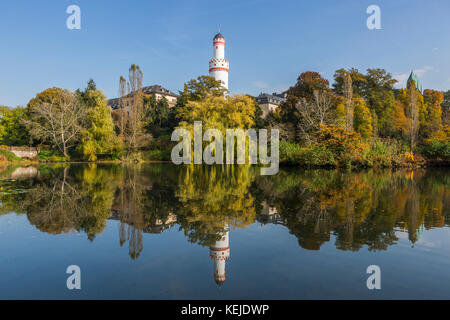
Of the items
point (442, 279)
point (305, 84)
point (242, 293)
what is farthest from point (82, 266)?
point (305, 84)

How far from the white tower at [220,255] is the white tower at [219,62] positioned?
35.7 metres

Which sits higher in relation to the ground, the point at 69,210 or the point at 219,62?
the point at 219,62

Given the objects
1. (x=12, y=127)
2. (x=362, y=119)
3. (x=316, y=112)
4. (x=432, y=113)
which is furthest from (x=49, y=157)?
(x=432, y=113)

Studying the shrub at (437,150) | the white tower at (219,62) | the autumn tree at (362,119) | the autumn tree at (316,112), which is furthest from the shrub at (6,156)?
the shrub at (437,150)

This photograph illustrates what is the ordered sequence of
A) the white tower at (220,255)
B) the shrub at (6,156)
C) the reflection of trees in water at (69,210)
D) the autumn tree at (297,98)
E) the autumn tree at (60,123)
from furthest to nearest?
the autumn tree at (60,123) → the autumn tree at (297,98) → the shrub at (6,156) → the reflection of trees in water at (69,210) → the white tower at (220,255)

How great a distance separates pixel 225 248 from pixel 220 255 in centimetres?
26

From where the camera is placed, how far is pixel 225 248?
12.7 ft

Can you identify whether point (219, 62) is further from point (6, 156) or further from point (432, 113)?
point (432, 113)

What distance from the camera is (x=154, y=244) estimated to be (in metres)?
4.11

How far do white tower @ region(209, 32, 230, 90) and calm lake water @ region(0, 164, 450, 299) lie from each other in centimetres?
3292

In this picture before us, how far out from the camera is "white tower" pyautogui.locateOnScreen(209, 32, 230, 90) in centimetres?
3791

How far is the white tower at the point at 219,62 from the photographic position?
124ft

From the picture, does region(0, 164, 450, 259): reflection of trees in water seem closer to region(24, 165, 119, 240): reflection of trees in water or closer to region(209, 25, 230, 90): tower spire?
region(24, 165, 119, 240): reflection of trees in water

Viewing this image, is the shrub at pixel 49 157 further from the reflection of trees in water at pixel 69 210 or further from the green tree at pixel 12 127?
the reflection of trees in water at pixel 69 210
